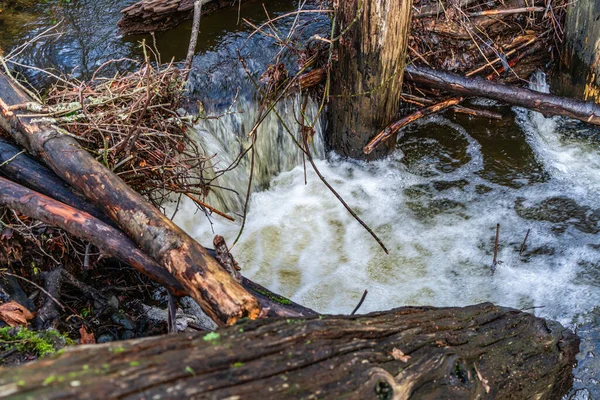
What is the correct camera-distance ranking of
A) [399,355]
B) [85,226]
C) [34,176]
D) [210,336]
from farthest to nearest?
[34,176]
[85,226]
[399,355]
[210,336]

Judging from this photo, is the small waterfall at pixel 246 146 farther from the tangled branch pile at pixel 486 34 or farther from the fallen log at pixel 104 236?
the fallen log at pixel 104 236

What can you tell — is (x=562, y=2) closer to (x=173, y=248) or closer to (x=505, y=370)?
(x=505, y=370)

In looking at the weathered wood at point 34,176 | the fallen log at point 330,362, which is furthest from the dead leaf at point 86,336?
the fallen log at point 330,362

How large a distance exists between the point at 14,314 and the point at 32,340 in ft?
1.22

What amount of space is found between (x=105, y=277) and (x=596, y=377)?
10.3 ft

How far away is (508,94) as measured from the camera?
523 cm

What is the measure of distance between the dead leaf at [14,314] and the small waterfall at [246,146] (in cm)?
185

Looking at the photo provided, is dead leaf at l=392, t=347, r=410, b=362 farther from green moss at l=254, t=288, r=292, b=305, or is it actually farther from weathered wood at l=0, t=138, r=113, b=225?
weathered wood at l=0, t=138, r=113, b=225

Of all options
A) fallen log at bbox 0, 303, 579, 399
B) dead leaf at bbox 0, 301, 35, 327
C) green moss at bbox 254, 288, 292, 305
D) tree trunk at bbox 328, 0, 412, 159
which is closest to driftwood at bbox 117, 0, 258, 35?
tree trunk at bbox 328, 0, 412, 159

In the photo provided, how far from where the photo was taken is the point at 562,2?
570 cm

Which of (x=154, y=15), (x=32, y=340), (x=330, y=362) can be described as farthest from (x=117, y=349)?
(x=154, y=15)

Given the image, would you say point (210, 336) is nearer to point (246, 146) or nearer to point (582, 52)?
point (246, 146)

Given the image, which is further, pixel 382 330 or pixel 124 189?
pixel 124 189

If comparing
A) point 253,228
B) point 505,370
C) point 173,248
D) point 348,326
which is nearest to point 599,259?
point 505,370
